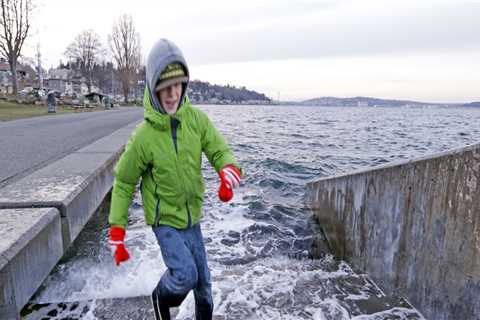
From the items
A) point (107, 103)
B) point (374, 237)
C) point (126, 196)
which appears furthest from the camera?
point (107, 103)

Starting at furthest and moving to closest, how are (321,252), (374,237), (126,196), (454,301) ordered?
(321,252) → (374,237) → (454,301) → (126,196)

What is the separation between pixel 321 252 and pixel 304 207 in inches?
90.0

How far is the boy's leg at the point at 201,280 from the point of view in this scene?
2.47 meters

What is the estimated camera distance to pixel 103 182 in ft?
17.3

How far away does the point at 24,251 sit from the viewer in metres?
2.50

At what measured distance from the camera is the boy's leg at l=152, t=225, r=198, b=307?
7.43 ft

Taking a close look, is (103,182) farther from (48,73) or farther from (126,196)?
(48,73)

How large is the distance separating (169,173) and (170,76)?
24.9 inches

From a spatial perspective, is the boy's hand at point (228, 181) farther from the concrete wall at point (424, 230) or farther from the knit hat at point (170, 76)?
the concrete wall at point (424, 230)

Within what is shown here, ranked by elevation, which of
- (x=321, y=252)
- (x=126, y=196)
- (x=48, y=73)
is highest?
(x=48, y=73)

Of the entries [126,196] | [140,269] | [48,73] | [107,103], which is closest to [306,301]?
[140,269]

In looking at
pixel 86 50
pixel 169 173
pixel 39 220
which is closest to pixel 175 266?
pixel 169 173

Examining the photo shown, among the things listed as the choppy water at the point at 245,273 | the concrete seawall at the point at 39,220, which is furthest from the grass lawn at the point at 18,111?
the choppy water at the point at 245,273

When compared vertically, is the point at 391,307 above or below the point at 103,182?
below
